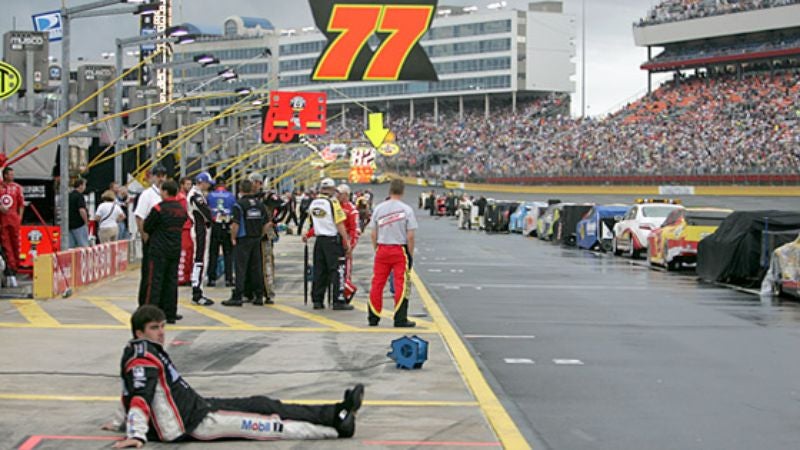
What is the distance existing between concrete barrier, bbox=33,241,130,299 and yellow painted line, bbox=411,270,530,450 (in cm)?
549

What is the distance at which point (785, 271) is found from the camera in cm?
1950

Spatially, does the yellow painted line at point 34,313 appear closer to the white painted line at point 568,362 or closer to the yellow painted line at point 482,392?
the yellow painted line at point 482,392

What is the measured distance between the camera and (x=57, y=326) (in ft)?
45.5

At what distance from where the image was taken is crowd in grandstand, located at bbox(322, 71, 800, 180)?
69.2 m

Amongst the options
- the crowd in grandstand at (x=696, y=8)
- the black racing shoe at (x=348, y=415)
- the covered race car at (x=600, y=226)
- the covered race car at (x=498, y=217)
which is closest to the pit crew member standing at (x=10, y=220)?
the black racing shoe at (x=348, y=415)

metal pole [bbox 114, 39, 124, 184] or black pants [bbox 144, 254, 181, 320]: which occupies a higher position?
metal pole [bbox 114, 39, 124, 184]

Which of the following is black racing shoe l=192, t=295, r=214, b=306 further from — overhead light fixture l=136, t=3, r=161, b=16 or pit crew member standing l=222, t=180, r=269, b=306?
overhead light fixture l=136, t=3, r=161, b=16

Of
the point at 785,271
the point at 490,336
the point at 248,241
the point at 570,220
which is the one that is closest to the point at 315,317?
the point at 248,241

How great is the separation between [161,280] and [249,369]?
Result: 344 centimetres

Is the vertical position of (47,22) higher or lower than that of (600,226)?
higher

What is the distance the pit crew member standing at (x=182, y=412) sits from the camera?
7379 mm

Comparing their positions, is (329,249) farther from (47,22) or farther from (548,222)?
(47,22)

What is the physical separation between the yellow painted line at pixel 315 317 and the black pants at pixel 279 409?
6279 mm

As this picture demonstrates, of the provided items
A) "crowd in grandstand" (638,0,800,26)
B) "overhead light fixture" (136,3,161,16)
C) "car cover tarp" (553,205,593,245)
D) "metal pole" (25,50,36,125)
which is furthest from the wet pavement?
"crowd in grandstand" (638,0,800,26)
